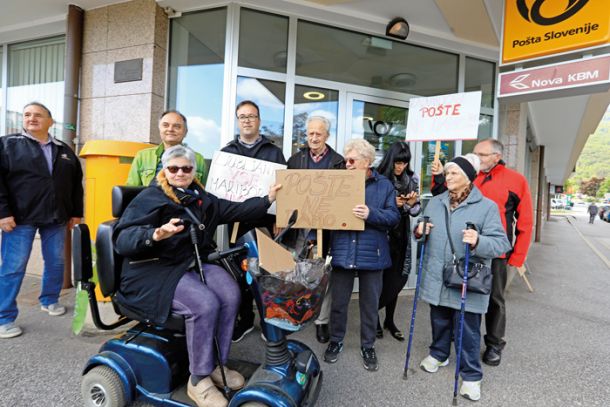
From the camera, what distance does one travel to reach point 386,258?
268cm

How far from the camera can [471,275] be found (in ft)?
7.49

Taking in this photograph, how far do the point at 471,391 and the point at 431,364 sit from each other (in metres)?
0.37

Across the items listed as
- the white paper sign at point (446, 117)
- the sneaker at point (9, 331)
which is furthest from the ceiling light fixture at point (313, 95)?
the sneaker at point (9, 331)

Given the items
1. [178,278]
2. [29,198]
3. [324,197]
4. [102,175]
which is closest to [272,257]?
[178,278]

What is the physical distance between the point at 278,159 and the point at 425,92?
→ 3236 millimetres

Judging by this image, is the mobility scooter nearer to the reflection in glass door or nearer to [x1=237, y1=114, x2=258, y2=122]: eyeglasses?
[x1=237, y1=114, x2=258, y2=122]: eyeglasses

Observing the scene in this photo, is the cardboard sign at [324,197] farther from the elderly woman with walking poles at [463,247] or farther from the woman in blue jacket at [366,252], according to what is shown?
the elderly woman with walking poles at [463,247]

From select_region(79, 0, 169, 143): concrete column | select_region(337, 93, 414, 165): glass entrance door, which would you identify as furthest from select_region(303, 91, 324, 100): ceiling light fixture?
select_region(79, 0, 169, 143): concrete column

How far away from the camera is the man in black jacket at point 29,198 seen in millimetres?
3027

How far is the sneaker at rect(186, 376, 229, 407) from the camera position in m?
1.90

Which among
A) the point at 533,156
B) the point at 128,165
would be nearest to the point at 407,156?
the point at 128,165

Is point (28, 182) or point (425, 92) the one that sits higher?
point (425, 92)

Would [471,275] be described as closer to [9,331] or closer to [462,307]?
[462,307]

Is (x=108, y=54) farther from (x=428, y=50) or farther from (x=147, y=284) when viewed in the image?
(x=428, y=50)
